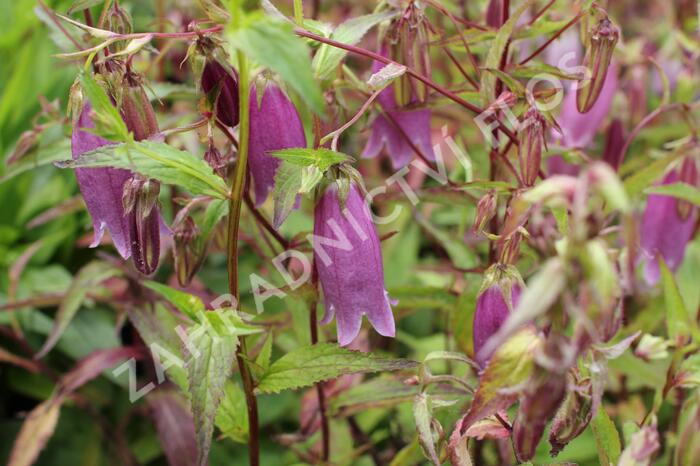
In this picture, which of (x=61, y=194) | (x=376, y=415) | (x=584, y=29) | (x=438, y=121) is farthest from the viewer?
(x=438, y=121)

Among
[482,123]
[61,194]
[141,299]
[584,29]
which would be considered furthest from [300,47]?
[61,194]

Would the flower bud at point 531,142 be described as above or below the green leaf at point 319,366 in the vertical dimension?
above

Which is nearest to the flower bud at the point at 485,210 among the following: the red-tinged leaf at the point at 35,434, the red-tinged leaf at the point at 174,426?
the red-tinged leaf at the point at 174,426

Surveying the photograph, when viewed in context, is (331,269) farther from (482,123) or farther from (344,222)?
(482,123)

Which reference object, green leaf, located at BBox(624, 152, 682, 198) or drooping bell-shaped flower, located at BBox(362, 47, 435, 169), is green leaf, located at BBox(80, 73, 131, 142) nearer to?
drooping bell-shaped flower, located at BBox(362, 47, 435, 169)

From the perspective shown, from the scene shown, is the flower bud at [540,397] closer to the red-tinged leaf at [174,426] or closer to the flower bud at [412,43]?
the flower bud at [412,43]

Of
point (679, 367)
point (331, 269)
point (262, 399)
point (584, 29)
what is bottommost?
point (262, 399)
